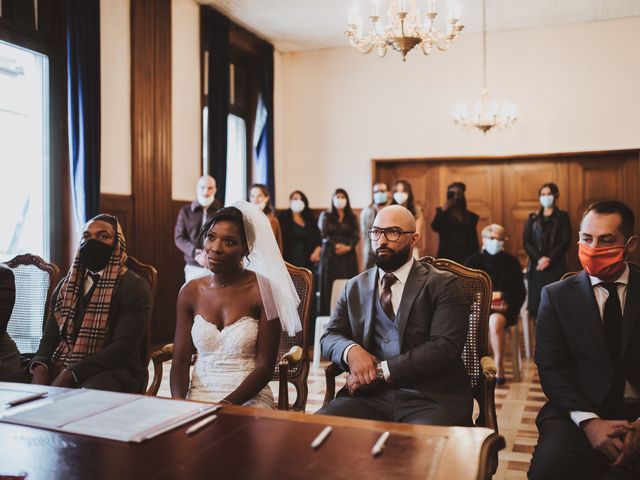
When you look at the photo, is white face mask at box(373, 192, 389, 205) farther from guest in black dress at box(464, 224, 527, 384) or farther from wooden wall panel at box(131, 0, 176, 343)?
wooden wall panel at box(131, 0, 176, 343)

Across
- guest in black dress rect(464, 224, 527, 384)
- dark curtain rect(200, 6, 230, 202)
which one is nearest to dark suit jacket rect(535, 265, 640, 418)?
guest in black dress rect(464, 224, 527, 384)

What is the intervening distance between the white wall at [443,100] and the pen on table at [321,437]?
302 inches

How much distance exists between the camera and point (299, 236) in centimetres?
717

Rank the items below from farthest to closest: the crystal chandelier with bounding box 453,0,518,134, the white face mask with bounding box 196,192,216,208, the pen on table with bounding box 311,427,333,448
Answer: the crystal chandelier with bounding box 453,0,518,134
the white face mask with bounding box 196,192,216,208
the pen on table with bounding box 311,427,333,448

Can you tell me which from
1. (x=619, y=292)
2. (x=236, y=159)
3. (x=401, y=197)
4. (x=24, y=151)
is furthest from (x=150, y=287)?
(x=236, y=159)

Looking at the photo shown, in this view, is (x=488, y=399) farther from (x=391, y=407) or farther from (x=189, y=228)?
(x=189, y=228)

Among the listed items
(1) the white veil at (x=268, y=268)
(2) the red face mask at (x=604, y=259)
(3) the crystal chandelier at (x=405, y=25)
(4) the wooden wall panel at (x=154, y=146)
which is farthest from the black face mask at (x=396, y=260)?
(4) the wooden wall panel at (x=154, y=146)

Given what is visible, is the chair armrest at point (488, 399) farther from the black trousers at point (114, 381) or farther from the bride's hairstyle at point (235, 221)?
the black trousers at point (114, 381)

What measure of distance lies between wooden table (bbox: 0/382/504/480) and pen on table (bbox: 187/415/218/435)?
2cm

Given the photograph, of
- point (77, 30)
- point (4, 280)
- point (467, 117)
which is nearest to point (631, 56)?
point (467, 117)

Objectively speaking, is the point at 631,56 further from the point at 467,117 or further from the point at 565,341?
the point at 565,341

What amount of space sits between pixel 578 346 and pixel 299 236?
4952mm

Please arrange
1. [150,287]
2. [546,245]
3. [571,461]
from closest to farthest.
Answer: [571,461] → [150,287] → [546,245]

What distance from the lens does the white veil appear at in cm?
266
